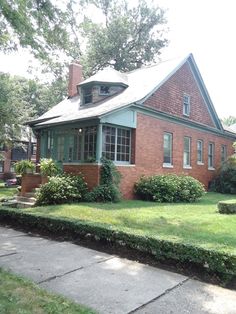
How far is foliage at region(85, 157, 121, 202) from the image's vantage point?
12.8 metres

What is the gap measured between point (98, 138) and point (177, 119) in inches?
249

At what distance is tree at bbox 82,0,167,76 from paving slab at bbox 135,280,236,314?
33.5 metres

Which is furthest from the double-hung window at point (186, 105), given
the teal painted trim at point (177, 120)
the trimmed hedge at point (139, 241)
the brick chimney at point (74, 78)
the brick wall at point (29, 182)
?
the trimmed hedge at point (139, 241)

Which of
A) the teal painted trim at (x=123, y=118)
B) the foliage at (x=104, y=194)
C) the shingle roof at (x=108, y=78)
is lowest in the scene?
the foliage at (x=104, y=194)

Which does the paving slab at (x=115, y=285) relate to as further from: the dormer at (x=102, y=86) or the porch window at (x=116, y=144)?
the dormer at (x=102, y=86)

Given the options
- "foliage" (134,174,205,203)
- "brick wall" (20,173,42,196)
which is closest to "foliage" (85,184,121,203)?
"foliage" (134,174,205,203)

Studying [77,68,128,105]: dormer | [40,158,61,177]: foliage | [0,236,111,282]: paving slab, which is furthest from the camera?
[77,68,128,105]: dormer

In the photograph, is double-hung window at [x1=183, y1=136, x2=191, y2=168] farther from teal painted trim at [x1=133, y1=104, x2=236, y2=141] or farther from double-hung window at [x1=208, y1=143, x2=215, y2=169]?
double-hung window at [x1=208, y1=143, x2=215, y2=169]

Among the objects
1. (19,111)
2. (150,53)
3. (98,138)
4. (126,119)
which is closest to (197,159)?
(126,119)

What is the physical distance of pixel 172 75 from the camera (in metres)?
17.9

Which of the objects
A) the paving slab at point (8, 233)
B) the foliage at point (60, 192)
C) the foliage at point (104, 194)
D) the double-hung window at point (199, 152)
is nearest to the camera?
the paving slab at point (8, 233)

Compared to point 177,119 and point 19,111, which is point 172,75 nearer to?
point 177,119

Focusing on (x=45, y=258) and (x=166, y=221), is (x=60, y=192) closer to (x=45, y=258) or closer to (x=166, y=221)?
(x=166, y=221)

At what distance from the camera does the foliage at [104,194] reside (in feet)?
41.9
